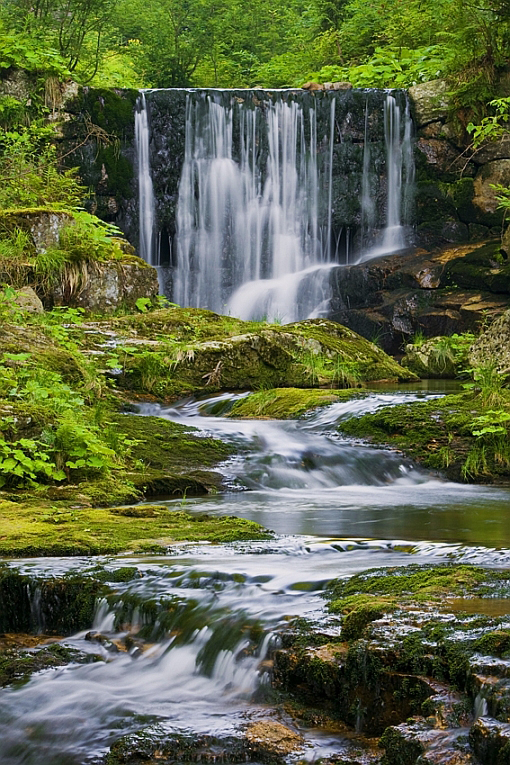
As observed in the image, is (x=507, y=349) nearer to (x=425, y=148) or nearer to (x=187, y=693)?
(x=425, y=148)

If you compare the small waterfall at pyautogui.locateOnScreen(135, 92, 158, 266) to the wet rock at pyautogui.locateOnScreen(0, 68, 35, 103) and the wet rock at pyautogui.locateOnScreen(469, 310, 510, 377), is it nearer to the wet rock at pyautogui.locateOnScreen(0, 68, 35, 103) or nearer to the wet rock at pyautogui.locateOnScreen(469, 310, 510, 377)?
the wet rock at pyautogui.locateOnScreen(0, 68, 35, 103)

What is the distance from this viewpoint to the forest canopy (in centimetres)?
1727

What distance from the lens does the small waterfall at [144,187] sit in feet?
57.0

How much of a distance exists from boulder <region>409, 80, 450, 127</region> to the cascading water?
236 mm

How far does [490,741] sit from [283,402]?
657cm

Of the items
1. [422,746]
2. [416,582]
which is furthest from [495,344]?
[422,746]

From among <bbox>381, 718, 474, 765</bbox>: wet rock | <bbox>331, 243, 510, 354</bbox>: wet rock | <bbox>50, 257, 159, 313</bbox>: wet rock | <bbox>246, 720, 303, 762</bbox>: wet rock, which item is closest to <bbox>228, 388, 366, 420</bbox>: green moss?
<bbox>50, 257, 159, 313</bbox>: wet rock

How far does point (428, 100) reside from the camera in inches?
704

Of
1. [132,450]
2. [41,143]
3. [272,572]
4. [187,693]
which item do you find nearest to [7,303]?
[132,450]

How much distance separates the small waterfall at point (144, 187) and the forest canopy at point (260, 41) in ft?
4.87

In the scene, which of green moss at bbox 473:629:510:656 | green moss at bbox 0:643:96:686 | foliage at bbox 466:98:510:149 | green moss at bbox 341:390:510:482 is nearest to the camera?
green moss at bbox 473:629:510:656

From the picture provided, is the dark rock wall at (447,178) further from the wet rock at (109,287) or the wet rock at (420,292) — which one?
the wet rock at (109,287)

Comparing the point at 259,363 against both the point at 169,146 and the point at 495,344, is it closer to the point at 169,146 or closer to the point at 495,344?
the point at 495,344

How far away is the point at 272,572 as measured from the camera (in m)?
3.52
